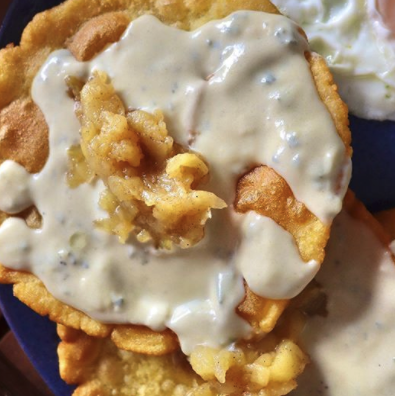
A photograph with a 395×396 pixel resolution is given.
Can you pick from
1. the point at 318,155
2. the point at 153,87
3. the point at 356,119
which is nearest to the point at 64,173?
the point at 153,87

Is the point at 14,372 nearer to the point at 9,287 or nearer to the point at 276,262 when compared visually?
the point at 9,287

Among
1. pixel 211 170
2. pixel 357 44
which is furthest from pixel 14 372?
pixel 357 44

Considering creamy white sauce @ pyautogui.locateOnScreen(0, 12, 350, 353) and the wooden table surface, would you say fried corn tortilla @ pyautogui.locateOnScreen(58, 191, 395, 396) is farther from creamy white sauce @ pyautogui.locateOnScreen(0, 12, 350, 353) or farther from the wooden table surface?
the wooden table surface

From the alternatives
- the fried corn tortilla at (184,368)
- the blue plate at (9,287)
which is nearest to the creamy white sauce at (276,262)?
the fried corn tortilla at (184,368)

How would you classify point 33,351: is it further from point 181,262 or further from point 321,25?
point 321,25

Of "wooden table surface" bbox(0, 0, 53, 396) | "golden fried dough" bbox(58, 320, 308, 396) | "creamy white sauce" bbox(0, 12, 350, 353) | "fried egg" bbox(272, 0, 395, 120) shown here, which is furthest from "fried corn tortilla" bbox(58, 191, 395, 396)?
"wooden table surface" bbox(0, 0, 53, 396)
